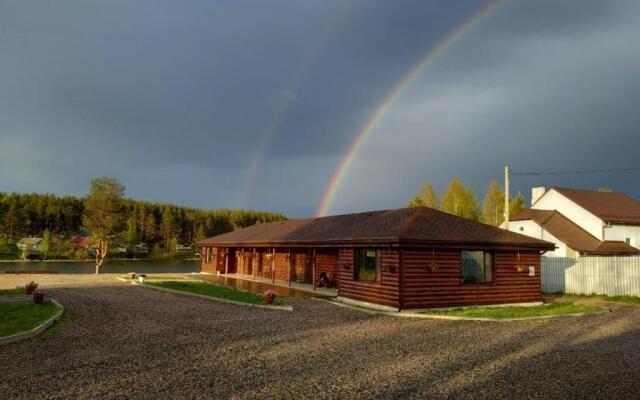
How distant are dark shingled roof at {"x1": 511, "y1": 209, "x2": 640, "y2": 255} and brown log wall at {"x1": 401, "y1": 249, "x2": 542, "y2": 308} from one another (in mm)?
12114

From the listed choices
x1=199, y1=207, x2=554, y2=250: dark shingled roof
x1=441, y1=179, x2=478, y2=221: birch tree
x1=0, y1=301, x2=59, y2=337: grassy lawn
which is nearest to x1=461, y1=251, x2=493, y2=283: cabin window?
x1=199, y1=207, x2=554, y2=250: dark shingled roof

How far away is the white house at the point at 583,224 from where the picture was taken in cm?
3077

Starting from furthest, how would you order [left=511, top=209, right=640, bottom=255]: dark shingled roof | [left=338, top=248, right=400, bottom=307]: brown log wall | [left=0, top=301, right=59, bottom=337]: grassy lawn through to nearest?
[left=511, top=209, right=640, bottom=255]: dark shingled roof → [left=338, top=248, right=400, bottom=307]: brown log wall → [left=0, top=301, right=59, bottom=337]: grassy lawn

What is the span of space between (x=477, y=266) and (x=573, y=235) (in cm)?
1682

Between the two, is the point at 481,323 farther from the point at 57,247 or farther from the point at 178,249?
the point at 178,249

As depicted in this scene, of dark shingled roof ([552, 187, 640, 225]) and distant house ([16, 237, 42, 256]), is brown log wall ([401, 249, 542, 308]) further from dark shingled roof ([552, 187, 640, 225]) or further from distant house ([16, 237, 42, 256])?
distant house ([16, 237, 42, 256])

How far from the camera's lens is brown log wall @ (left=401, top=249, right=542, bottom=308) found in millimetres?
17203

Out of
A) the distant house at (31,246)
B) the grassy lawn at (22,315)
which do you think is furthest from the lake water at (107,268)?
the grassy lawn at (22,315)

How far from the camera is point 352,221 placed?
24.8m

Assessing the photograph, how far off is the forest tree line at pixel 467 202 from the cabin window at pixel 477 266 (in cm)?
4635

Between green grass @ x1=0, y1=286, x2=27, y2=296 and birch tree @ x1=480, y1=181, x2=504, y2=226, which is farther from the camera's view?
birch tree @ x1=480, y1=181, x2=504, y2=226

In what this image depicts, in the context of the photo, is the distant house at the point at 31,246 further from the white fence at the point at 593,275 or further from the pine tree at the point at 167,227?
the white fence at the point at 593,275

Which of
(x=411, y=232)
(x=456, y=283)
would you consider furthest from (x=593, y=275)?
(x=411, y=232)

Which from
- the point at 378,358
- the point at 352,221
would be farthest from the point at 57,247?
the point at 378,358
